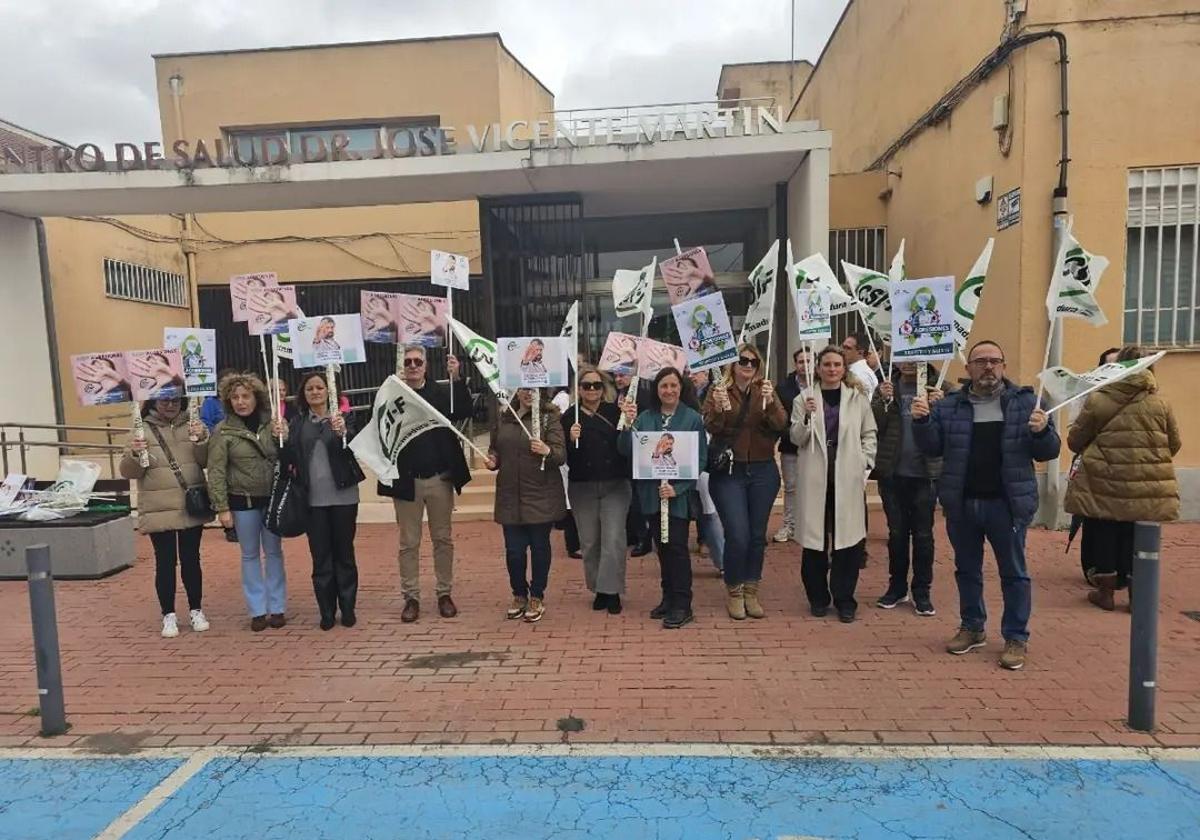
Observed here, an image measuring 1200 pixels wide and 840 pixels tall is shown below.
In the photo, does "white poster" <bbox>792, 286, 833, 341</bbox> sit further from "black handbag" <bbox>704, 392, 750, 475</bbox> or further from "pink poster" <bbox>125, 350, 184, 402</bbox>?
"pink poster" <bbox>125, 350, 184, 402</bbox>

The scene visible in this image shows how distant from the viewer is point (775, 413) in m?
5.14

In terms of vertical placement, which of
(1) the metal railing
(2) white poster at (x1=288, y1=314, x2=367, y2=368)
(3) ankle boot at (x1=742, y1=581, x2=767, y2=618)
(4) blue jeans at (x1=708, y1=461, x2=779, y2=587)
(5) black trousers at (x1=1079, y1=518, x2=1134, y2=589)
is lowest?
(3) ankle boot at (x1=742, y1=581, x2=767, y2=618)

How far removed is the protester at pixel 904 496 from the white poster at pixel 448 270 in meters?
3.50

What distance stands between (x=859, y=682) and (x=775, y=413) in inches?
70.8

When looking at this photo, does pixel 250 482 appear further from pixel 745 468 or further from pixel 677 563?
pixel 745 468

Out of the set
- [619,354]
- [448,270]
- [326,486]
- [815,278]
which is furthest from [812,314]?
[326,486]

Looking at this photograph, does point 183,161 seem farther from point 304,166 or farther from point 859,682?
point 859,682

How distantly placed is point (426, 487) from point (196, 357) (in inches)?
73.8

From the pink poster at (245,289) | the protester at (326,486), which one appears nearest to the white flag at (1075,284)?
the protester at (326,486)

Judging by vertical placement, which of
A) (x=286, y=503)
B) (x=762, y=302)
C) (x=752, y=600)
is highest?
(x=762, y=302)

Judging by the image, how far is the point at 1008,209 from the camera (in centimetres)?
780

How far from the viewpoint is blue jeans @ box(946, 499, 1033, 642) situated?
14.2ft

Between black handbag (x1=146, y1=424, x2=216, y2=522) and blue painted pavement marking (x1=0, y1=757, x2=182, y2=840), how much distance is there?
5.87 feet

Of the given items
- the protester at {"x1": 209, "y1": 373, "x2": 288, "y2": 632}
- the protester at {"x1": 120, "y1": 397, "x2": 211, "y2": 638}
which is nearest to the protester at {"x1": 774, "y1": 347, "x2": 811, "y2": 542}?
the protester at {"x1": 209, "y1": 373, "x2": 288, "y2": 632}
